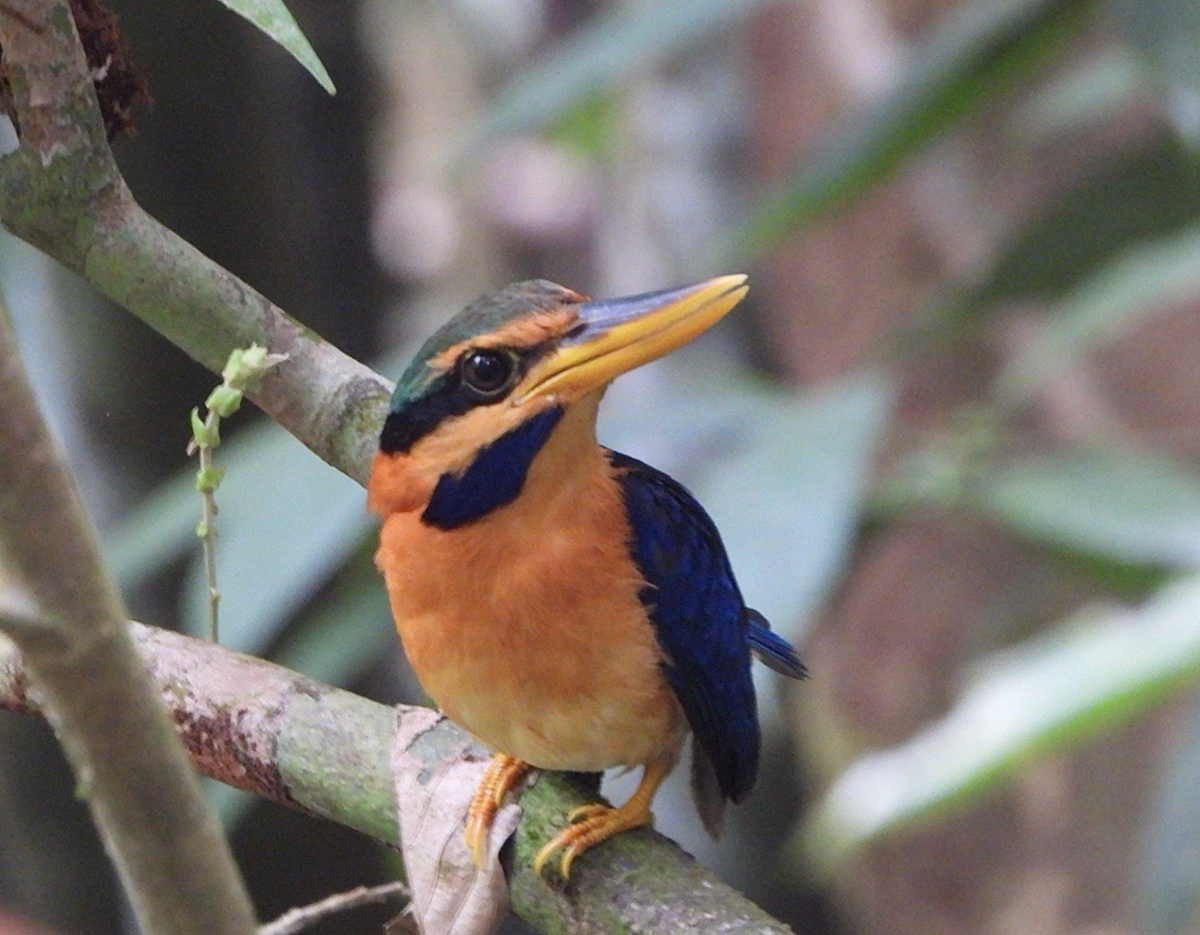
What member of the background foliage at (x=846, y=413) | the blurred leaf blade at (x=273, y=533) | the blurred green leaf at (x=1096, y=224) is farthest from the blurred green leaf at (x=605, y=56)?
the blurred leaf blade at (x=273, y=533)

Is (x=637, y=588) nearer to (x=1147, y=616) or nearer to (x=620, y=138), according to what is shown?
(x=1147, y=616)

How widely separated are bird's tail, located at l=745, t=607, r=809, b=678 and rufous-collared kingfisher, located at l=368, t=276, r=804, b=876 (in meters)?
0.11

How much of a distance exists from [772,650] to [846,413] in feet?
3.16

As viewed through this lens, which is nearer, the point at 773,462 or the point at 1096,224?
the point at 773,462

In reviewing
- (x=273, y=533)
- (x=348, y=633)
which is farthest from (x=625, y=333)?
(x=348, y=633)

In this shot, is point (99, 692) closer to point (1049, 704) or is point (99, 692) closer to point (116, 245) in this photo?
point (116, 245)

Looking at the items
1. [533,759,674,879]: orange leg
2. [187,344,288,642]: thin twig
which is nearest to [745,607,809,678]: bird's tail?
[533,759,674,879]: orange leg

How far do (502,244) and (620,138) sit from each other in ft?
4.60

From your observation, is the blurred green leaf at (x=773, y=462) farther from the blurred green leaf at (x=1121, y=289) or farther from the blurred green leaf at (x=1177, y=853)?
the blurred green leaf at (x=1177, y=853)

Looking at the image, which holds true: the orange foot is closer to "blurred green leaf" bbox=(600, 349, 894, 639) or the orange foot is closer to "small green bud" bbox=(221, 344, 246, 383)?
"small green bud" bbox=(221, 344, 246, 383)

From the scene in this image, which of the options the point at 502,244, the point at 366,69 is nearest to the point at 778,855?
Answer: the point at 366,69

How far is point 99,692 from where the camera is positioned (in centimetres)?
66

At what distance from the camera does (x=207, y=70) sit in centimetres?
265

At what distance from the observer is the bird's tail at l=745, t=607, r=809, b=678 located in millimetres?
1698
